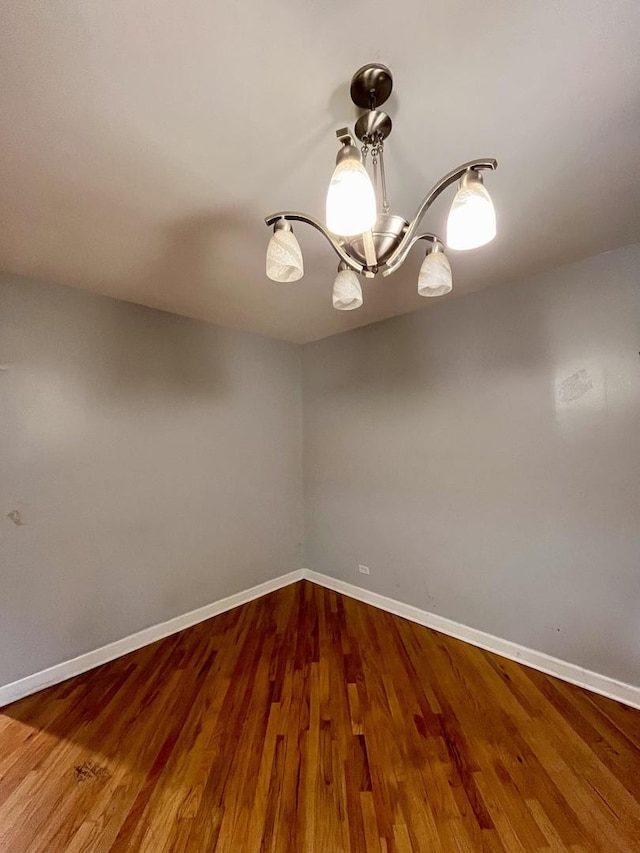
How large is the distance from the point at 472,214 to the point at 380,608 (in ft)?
9.82

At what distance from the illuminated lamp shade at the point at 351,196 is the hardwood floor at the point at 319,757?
6.77 ft

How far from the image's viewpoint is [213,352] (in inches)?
122

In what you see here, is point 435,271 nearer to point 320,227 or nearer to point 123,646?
point 320,227

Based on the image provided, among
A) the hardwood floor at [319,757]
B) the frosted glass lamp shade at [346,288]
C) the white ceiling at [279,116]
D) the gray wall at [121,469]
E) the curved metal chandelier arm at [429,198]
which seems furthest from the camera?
the gray wall at [121,469]

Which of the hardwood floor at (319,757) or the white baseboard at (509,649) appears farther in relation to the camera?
the white baseboard at (509,649)

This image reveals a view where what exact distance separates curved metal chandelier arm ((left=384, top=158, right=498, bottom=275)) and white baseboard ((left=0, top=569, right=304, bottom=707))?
2913mm

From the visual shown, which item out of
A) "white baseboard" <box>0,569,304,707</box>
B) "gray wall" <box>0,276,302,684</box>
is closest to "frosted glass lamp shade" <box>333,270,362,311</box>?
"gray wall" <box>0,276,302,684</box>

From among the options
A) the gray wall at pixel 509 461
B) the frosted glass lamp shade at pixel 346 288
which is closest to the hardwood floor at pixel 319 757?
the gray wall at pixel 509 461

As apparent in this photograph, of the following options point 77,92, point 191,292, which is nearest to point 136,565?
point 191,292

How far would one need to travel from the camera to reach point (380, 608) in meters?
3.04

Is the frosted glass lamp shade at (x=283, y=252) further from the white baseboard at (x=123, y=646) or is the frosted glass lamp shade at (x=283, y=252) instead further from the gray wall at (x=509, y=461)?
the white baseboard at (x=123, y=646)

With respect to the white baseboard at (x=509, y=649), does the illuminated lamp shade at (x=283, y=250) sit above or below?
above

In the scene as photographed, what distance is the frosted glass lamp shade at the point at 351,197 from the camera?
0.90m

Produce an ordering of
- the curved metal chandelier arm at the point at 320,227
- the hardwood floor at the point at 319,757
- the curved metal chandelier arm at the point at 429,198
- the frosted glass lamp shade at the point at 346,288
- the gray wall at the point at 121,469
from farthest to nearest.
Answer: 1. the gray wall at the point at 121,469
2. the frosted glass lamp shade at the point at 346,288
3. the hardwood floor at the point at 319,757
4. the curved metal chandelier arm at the point at 320,227
5. the curved metal chandelier arm at the point at 429,198
